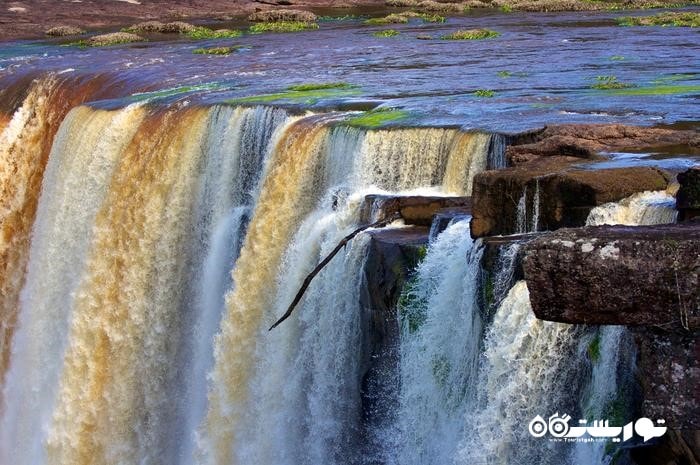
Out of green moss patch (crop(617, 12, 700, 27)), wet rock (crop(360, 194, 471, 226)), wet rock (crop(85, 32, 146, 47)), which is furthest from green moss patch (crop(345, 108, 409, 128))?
wet rock (crop(85, 32, 146, 47))

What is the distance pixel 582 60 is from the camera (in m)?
24.1

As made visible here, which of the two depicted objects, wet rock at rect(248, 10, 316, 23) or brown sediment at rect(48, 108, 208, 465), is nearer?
brown sediment at rect(48, 108, 208, 465)

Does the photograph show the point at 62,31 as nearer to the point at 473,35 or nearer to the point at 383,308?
the point at 473,35

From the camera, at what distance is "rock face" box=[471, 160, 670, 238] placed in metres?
11.0

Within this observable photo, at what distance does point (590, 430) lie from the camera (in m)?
9.16

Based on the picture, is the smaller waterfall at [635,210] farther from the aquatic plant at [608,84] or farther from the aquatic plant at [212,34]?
the aquatic plant at [212,34]

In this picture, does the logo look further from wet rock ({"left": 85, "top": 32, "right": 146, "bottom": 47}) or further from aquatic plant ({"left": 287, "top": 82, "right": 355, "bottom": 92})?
wet rock ({"left": 85, "top": 32, "right": 146, "bottom": 47})

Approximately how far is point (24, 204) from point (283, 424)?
38.8 feet

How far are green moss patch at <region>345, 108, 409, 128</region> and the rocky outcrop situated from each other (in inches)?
96.1

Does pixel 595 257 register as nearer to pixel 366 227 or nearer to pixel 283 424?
pixel 366 227

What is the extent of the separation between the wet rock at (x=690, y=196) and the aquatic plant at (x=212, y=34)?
29.4m

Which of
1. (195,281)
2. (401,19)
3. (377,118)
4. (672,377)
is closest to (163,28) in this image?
(401,19)

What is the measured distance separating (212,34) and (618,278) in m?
33.2

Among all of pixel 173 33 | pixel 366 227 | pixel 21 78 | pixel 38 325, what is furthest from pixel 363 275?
pixel 173 33
